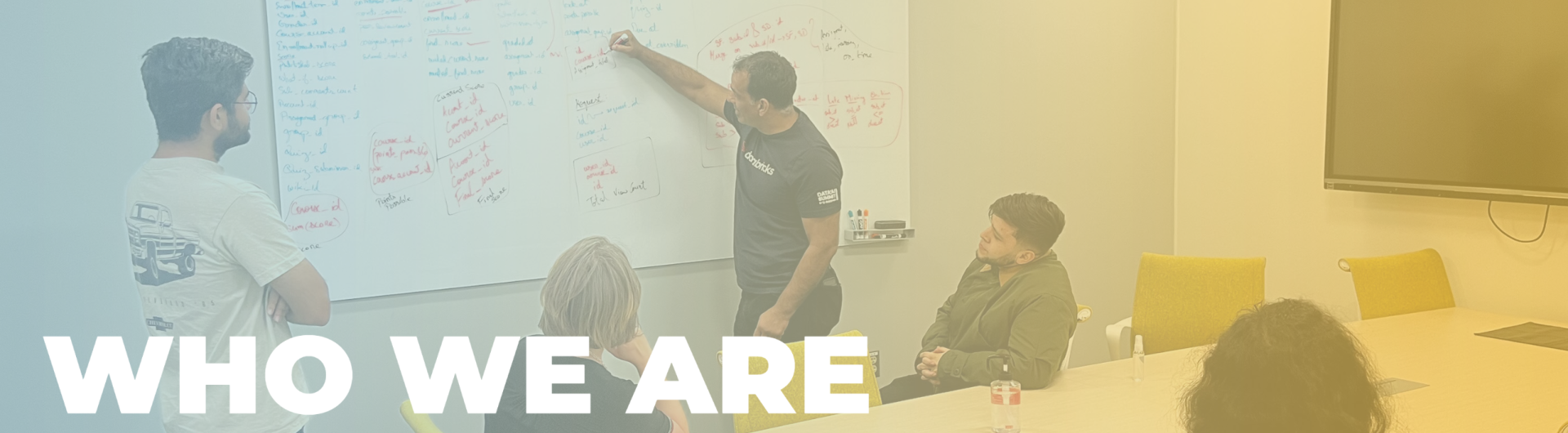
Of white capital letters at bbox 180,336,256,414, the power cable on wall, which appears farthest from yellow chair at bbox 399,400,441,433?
the power cable on wall

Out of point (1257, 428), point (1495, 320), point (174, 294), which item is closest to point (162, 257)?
point (174, 294)

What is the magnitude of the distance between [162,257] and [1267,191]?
14.1ft

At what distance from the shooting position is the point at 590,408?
2078 millimetres

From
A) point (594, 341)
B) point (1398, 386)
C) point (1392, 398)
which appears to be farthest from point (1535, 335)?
point (594, 341)

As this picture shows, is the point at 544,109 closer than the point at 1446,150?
Yes

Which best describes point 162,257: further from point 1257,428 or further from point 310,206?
point 1257,428

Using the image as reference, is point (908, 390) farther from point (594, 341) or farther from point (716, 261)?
point (594, 341)

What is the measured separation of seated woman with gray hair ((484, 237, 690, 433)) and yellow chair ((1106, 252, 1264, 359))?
6.51 feet

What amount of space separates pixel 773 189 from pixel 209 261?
1769 millimetres

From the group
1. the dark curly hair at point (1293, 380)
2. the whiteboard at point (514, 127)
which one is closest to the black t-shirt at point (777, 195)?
the whiteboard at point (514, 127)

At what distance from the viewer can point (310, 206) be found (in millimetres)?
3020

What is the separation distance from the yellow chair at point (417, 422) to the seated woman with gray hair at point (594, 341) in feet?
0.38

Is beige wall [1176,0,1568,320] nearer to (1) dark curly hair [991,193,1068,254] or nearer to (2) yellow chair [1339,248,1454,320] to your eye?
(2) yellow chair [1339,248,1454,320]

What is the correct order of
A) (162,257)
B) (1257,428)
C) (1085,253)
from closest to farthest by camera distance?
(1257,428), (162,257), (1085,253)
